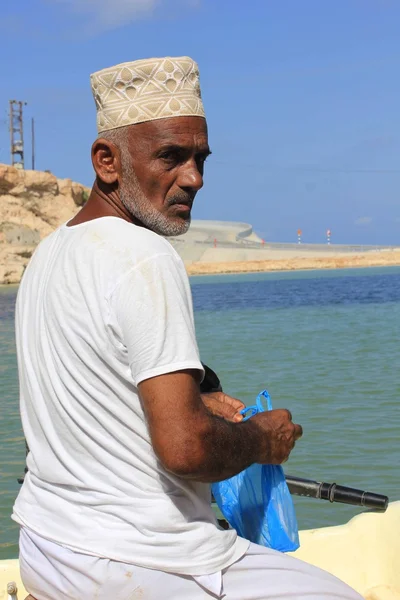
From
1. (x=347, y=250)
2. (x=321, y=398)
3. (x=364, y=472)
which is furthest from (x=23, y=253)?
(x=347, y=250)

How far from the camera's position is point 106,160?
2043mm

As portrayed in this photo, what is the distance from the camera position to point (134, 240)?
1.83 meters

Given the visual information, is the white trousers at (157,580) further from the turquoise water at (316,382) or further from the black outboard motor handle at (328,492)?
the turquoise water at (316,382)

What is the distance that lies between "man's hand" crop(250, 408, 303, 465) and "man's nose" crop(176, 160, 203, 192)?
0.54 meters

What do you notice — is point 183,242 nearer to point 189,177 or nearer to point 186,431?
point 189,177

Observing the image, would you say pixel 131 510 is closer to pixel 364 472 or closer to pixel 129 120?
pixel 129 120

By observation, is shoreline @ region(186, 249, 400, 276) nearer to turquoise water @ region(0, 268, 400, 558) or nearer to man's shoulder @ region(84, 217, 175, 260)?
turquoise water @ region(0, 268, 400, 558)

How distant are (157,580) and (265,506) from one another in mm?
590

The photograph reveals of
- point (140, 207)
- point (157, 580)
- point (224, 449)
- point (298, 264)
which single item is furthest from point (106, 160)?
point (298, 264)

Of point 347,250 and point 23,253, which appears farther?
point 347,250

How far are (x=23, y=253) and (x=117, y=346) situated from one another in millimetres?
40247

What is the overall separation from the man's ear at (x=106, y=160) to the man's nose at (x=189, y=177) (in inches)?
5.5

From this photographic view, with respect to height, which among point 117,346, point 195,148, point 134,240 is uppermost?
point 195,148

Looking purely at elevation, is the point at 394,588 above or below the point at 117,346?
below
